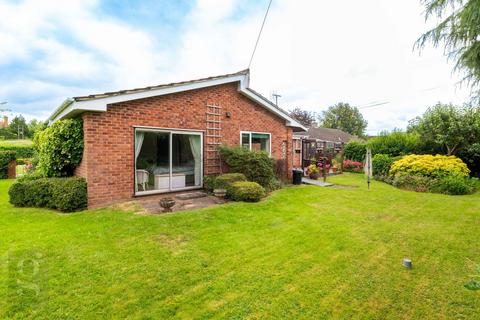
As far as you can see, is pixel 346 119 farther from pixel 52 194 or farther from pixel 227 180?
pixel 52 194

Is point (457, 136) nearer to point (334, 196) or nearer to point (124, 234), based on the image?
point (334, 196)

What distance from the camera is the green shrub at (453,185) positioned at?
1027 centimetres

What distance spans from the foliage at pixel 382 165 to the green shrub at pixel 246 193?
10.2m

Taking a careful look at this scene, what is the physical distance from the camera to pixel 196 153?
937 centimetres

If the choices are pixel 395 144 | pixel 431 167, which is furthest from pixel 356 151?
pixel 431 167

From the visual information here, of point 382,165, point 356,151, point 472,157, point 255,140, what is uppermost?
point 255,140

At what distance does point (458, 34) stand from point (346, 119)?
61225 mm

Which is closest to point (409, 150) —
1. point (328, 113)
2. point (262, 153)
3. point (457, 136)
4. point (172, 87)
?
point (457, 136)

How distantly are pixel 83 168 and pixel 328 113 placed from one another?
6204 cm

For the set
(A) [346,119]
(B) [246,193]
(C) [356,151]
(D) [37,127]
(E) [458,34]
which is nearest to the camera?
(E) [458,34]

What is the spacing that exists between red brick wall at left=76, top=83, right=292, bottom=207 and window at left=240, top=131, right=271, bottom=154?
2.85 ft

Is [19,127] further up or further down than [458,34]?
further up

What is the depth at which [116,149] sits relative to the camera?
24.3 ft

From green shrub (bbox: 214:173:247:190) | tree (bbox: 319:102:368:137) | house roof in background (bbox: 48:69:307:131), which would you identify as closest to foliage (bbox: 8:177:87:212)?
house roof in background (bbox: 48:69:307:131)
